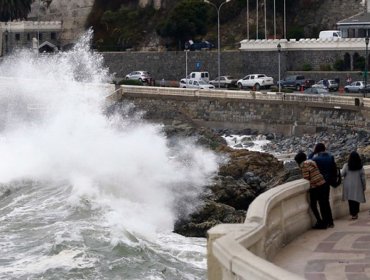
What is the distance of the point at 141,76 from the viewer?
64.1 metres

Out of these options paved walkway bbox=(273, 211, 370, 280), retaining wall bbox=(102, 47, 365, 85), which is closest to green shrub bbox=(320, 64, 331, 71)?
retaining wall bbox=(102, 47, 365, 85)

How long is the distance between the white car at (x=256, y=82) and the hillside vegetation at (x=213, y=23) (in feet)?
22.2

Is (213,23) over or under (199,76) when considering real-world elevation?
over

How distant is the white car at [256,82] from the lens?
188 ft

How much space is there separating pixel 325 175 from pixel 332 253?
1.78 m

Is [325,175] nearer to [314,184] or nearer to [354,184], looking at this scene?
[354,184]

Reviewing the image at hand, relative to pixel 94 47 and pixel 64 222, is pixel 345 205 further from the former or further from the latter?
pixel 94 47

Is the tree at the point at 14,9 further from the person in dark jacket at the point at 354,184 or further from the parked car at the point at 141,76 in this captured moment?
the person in dark jacket at the point at 354,184

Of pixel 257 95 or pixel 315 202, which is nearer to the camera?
pixel 315 202

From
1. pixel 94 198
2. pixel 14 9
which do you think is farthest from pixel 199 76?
pixel 94 198

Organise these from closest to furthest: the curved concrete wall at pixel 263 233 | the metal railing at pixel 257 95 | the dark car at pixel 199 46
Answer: the curved concrete wall at pixel 263 233 < the metal railing at pixel 257 95 < the dark car at pixel 199 46

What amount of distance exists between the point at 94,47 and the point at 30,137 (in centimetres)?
3743

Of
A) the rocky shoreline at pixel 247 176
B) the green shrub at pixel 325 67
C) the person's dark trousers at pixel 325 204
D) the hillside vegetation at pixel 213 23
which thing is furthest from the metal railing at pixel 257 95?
the person's dark trousers at pixel 325 204

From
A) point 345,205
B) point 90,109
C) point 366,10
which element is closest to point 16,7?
point 366,10
